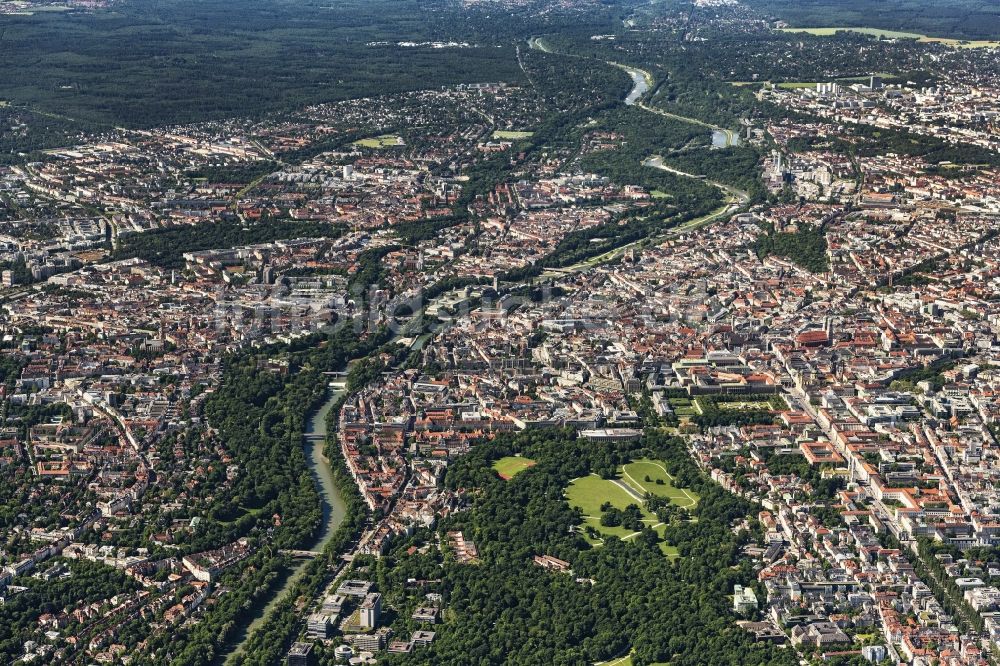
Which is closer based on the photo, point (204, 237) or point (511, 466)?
point (511, 466)

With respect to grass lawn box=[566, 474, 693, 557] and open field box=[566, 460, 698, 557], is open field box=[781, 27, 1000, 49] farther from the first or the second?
grass lawn box=[566, 474, 693, 557]

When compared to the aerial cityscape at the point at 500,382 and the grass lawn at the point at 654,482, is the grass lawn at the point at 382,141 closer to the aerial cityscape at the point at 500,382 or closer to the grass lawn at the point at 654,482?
the aerial cityscape at the point at 500,382

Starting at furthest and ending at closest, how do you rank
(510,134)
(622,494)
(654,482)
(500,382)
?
(510,134) → (500,382) → (654,482) → (622,494)

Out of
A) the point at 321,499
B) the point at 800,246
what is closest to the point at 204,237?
the point at 800,246

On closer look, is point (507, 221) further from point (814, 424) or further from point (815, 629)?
point (815, 629)

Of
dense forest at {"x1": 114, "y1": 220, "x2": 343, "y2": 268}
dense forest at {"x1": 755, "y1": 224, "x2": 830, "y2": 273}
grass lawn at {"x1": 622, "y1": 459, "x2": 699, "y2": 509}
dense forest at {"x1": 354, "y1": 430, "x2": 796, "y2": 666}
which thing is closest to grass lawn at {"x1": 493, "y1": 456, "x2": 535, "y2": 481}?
dense forest at {"x1": 354, "y1": 430, "x2": 796, "y2": 666}

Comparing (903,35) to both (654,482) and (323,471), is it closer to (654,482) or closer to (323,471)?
(654,482)

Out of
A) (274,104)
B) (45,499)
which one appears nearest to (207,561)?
(45,499)
